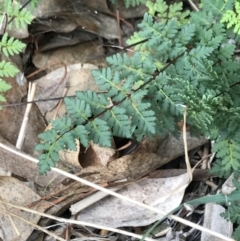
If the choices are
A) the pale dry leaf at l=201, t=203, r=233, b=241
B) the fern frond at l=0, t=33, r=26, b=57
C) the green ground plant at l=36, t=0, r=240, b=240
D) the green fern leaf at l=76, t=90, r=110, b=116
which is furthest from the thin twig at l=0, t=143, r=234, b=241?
the fern frond at l=0, t=33, r=26, b=57

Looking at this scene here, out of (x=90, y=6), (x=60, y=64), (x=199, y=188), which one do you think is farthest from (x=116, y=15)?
(x=199, y=188)

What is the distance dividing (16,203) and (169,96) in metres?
0.92

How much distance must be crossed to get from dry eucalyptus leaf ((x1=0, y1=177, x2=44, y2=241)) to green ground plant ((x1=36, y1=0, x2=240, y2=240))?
0.47m

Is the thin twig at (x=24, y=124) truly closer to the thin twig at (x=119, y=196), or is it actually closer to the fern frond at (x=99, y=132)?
the thin twig at (x=119, y=196)

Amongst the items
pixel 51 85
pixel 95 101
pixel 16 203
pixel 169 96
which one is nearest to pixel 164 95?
pixel 169 96

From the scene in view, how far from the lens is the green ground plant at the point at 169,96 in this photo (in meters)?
1.83

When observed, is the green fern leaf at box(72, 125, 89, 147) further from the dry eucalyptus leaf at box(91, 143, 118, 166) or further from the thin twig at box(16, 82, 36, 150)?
the thin twig at box(16, 82, 36, 150)

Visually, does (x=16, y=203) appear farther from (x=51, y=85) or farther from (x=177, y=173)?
(x=177, y=173)

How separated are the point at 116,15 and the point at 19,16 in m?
0.60

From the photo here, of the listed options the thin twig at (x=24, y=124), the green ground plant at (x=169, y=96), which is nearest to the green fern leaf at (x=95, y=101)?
the green ground plant at (x=169, y=96)

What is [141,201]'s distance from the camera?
218 cm

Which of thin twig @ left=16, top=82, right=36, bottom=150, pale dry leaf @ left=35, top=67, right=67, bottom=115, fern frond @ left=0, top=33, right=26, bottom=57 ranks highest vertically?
fern frond @ left=0, top=33, right=26, bottom=57

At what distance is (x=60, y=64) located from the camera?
8.32 ft

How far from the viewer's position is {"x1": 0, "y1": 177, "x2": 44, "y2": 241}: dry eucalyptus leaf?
7.32ft
